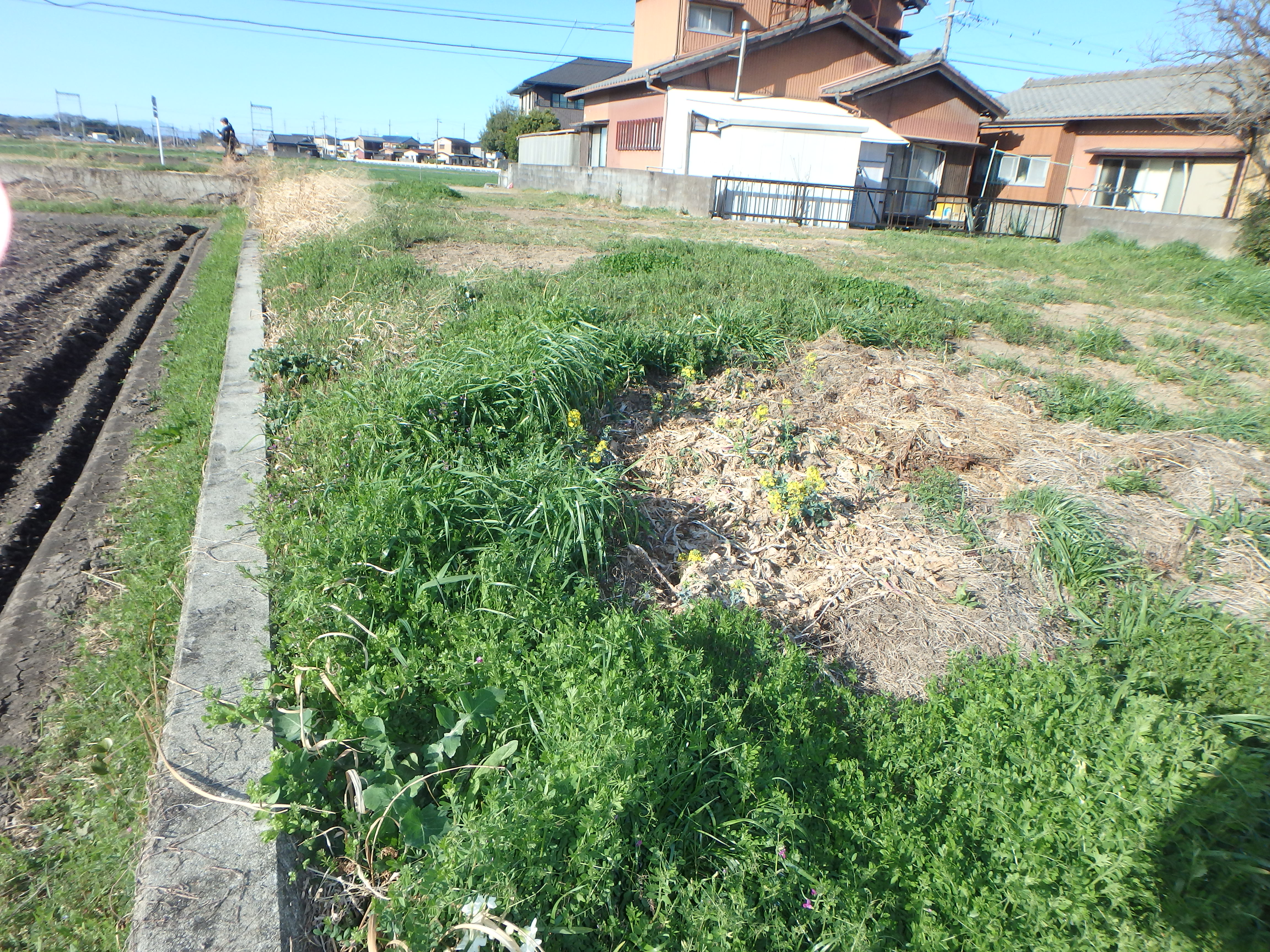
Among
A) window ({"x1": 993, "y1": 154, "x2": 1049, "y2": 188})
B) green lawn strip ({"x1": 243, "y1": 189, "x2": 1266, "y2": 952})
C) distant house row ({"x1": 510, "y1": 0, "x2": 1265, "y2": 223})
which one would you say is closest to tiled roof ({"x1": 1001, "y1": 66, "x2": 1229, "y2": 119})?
distant house row ({"x1": 510, "y1": 0, "x2": 1265, "y2": 223})

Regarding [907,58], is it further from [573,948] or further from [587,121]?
[573,948]

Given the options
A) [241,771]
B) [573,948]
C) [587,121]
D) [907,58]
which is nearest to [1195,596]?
[573,948]

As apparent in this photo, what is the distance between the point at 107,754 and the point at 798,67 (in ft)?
85.2

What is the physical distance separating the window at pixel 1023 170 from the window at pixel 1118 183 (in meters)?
1.66

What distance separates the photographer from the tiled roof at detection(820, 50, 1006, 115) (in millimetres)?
21359

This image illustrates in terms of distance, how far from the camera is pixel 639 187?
20.3m

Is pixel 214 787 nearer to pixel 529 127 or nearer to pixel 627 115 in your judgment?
pixel 627 115

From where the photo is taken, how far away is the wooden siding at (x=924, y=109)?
871 inches

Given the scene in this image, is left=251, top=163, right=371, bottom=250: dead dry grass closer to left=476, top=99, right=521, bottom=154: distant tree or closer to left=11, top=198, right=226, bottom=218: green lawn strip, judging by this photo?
left=11, top=198, right=226, bottom=218: green lawn strip

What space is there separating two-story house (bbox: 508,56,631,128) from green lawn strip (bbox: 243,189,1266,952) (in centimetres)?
4855

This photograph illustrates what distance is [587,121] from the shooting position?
29031 mm

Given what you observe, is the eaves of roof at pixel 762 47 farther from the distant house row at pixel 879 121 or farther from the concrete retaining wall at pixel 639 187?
the concrete retaining wall at pixel 639 187

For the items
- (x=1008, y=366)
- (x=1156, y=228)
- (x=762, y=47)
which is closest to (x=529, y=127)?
(x=762, y=47)

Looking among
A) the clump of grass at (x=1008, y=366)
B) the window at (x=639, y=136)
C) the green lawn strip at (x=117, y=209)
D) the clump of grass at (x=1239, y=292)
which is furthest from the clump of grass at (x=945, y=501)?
the window at (x=639, y=136)
